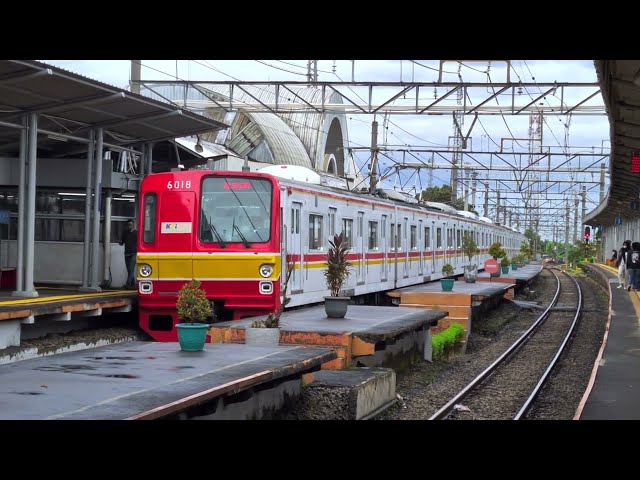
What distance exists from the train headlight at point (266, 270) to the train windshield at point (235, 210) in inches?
14.7

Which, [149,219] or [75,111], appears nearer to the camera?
[149,219]

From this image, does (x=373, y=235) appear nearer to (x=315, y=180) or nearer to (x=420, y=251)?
(x=315, y=180)

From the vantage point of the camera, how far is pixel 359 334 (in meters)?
11.3

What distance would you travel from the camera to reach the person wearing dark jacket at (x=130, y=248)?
15938 mm

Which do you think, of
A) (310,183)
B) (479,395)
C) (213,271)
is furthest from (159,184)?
(479,395)

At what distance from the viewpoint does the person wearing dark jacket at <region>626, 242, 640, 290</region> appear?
27.3 meters

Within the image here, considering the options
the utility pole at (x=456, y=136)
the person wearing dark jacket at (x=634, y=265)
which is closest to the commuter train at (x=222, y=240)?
the utility pole at (x=456, y=136)

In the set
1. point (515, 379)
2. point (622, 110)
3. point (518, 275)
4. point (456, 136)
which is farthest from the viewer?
point (518, 275)

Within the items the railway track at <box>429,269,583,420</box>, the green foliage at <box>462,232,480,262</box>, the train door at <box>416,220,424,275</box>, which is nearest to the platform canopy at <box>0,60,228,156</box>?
the railway track at <box>429,269,583,420</box>

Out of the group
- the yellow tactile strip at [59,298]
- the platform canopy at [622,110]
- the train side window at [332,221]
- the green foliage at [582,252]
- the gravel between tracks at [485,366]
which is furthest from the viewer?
the green foliage at [582,252]

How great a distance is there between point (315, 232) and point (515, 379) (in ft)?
13.1

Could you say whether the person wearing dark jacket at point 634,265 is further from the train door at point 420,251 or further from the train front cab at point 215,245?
the train front cab at point 215,245

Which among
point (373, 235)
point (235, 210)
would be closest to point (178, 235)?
point (235, 210)

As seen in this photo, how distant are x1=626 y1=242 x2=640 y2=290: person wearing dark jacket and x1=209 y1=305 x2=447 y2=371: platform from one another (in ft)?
44.8
